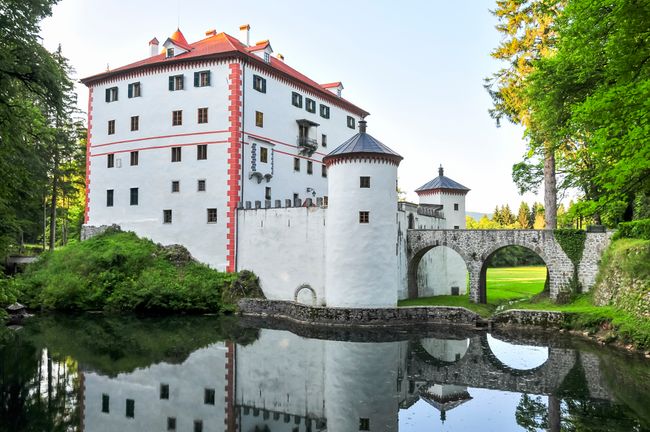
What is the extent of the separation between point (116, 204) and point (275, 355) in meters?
20.2

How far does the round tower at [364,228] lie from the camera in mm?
25500

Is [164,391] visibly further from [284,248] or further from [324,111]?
[324,111]

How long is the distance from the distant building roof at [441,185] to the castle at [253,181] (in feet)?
0.31

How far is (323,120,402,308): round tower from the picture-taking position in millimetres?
25500

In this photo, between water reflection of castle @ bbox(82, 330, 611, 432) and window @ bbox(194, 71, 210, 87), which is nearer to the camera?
water reflection of castle @ bbox(82, 330, 611, 432)

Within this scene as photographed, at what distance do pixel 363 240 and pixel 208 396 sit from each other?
13.0m

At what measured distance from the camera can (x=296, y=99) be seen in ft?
114

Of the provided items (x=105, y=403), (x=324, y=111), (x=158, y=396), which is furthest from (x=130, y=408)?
(x=324, y=111)

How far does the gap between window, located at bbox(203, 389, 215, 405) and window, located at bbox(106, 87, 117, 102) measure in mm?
25528

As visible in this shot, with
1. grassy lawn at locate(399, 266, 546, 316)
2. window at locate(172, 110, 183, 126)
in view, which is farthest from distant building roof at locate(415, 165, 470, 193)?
window at locate(172, 110, 183, 126)

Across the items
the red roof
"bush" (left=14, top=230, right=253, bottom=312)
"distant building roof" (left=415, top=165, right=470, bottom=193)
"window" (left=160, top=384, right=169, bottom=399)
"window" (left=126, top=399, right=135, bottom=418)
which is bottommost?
"window" (left=126, top=399, right=135, bottom=418)

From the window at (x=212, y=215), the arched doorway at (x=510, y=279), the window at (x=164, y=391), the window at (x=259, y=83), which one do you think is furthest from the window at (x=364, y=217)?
the window at (x=164, y=391)

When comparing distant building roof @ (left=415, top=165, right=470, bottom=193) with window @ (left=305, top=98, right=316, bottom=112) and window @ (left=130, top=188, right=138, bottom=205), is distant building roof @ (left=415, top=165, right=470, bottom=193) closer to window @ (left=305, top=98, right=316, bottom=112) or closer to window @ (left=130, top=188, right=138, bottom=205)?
window @ (left=305, top=98, right=316, bottom=112)

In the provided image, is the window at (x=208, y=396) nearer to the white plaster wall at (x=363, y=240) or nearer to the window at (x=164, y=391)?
the window at (x=164, y=391)
